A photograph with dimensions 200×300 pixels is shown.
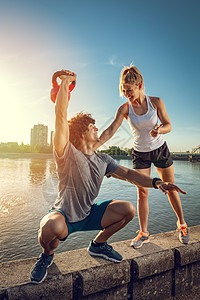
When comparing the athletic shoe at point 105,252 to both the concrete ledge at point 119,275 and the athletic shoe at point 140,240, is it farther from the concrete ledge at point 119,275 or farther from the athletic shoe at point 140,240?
the athletic shoe at point 140,240

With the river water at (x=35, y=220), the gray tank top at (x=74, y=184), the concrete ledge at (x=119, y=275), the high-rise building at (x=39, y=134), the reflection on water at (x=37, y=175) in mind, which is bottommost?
the reflection on water at (x=37, y=175)

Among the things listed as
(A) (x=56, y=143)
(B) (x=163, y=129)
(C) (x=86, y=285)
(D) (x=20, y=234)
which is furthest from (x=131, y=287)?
(D) (x=20, y=234)

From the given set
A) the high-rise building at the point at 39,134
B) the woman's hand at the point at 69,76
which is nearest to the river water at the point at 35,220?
the woman's hand at the point at 69,76

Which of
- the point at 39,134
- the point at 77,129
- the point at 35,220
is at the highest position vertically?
the point at 39,134

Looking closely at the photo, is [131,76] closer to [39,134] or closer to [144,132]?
[144,132]

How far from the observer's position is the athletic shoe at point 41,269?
6.02 ft

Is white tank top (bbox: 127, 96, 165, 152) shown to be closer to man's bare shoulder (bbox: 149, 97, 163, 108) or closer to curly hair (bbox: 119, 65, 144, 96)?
man's bare shoulder (bbox: 149, 97, 163, 108)

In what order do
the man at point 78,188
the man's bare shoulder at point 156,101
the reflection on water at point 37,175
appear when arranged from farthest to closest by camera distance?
1. the reflection on water at point 37,175
2. the man's bare shoulder at point 156,101
3. the man at point 78,188

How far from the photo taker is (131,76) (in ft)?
9.13

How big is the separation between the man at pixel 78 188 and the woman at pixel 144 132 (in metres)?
0.60

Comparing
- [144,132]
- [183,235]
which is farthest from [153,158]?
[183,235]

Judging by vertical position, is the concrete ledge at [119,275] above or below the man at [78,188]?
below

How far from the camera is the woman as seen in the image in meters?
2.90

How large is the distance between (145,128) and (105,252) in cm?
152
